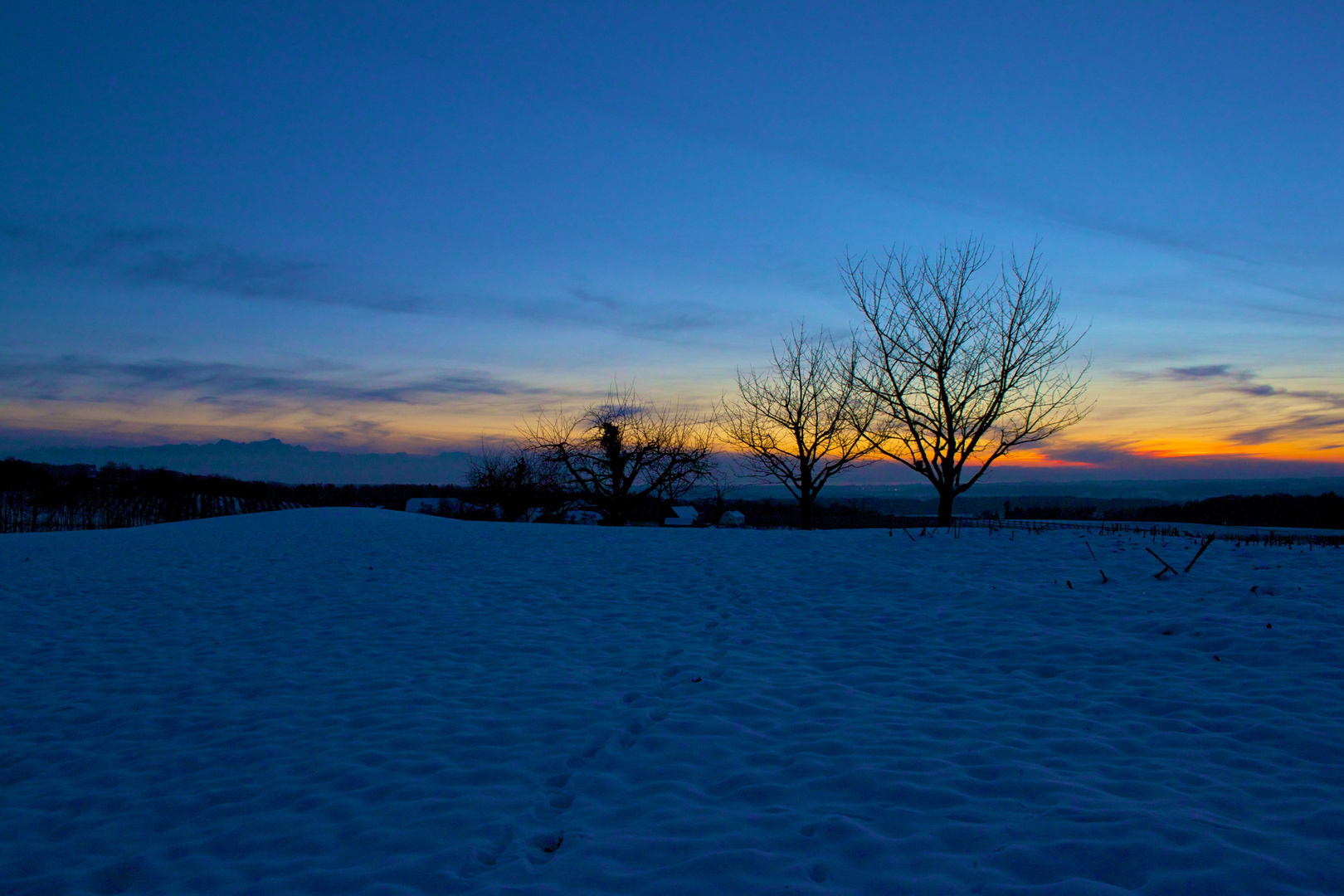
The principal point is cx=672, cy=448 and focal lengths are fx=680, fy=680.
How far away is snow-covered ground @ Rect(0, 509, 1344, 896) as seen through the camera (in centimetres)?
351

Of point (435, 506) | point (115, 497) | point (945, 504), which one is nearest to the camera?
point (945, 504)

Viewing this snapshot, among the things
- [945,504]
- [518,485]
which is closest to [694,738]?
[945,504]

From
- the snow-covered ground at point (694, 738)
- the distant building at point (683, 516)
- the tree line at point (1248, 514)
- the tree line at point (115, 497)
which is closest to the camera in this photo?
the snow-covered ground at point (694, 738)

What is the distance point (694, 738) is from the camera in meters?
5.21

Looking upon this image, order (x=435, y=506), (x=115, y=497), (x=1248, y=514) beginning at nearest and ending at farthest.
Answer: (x=1248, y=514) → (x=115, y=497) → (x=435, y=506)

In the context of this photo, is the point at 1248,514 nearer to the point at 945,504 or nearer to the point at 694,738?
the point at 945,504

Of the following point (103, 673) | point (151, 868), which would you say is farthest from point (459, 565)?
point (151, 868)

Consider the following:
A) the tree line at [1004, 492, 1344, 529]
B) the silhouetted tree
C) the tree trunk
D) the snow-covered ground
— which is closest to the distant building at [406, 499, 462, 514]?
the silhouetted tree

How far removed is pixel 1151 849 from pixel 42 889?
5.66 meters

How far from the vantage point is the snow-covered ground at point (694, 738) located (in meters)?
3.51

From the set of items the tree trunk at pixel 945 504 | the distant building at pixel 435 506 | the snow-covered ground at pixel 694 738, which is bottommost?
the snow-covered ground at pixel 694 738

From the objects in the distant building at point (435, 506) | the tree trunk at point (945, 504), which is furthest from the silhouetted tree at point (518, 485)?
the tree trunk at point (945, 504)

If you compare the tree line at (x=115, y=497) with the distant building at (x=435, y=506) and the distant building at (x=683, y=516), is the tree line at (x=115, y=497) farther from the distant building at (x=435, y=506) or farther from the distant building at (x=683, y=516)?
the distant building at (x=683, y=516)

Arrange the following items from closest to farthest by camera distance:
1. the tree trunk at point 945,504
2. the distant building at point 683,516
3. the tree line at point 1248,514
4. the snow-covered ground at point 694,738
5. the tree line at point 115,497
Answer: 1. the snow-covered ground at point 694,738
2. the tree trunk at point 945,504
3. the tree line at point 1248,514
4. the tree line at point 115,497
5. the distant building at point 683,516
